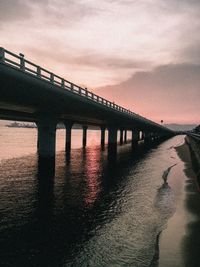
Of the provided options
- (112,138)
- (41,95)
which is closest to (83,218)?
(41,95)

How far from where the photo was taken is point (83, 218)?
19797mm

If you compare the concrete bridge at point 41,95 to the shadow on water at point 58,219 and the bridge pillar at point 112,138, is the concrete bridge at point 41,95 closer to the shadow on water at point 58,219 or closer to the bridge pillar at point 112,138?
the shadow on water at point 58,219

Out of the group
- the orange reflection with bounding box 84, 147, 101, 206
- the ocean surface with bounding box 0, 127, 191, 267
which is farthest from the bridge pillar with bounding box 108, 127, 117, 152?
the ocean surface with bounding box 0, 127, 191, 267

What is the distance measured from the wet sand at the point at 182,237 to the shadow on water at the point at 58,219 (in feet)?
12.8

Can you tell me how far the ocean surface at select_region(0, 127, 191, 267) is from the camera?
46.4 ft

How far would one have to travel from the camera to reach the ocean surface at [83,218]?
1414 cm

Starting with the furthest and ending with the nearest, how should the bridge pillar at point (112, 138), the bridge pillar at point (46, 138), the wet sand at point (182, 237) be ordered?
the bridge pillar at point (112, 138) < the bridge pillar at point (46, 138) < the wet sand at point (182, 237)

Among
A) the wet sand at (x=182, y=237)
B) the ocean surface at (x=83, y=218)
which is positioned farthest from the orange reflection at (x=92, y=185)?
the wet sand at (x=182, y=237)

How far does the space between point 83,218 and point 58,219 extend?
160 cm

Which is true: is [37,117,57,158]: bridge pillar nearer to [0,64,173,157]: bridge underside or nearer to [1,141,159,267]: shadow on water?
[0,64,173,157]: bridge underside

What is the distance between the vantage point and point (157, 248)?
1506 centimetres

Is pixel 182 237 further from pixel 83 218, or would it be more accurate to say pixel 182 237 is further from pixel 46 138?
pixel 46 138

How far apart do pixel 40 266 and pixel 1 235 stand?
4.42 metres

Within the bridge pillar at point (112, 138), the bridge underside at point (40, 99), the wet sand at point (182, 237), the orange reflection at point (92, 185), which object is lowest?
the wet sand at point (182, 237)
